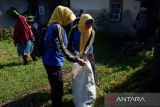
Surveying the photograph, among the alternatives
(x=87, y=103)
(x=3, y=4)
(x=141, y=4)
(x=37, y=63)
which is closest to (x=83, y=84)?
(x=87, y=103)

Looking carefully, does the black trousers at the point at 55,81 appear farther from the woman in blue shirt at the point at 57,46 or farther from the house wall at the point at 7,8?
the house wall at the point at 7,8

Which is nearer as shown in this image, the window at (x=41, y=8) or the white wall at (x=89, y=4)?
the white wall at (x=89, y=4)

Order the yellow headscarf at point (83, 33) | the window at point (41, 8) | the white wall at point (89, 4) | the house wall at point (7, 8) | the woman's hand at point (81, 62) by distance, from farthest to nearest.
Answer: the window at point (41, 8)
the house wall at point (7, 8)
the white wall at point (89, 4)
the yellow headscarf at point (83, 33)
the woman's hand at point (81, 62)

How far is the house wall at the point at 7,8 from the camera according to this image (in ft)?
69.2

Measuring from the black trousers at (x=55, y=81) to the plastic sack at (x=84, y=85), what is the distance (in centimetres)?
33

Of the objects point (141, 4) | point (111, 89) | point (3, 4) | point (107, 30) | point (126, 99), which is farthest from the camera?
point (3, 4)

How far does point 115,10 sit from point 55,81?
11629 mm

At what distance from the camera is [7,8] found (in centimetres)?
2117

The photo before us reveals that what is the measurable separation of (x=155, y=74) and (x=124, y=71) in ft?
9.53

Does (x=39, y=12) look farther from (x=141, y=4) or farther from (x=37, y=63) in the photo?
(x=37, y=63)

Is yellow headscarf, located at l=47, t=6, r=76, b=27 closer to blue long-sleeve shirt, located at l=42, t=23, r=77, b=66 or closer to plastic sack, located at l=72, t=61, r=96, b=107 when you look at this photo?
blue long-sleeve shirt, located at l=42, t=23, r=77, b=66

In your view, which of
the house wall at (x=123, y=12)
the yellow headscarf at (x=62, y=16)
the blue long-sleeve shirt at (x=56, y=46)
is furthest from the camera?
the house wall at (x=123, y=12)

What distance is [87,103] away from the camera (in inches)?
293

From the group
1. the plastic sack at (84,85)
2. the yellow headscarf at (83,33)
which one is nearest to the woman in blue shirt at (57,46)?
the plastic sack at (84,85)
